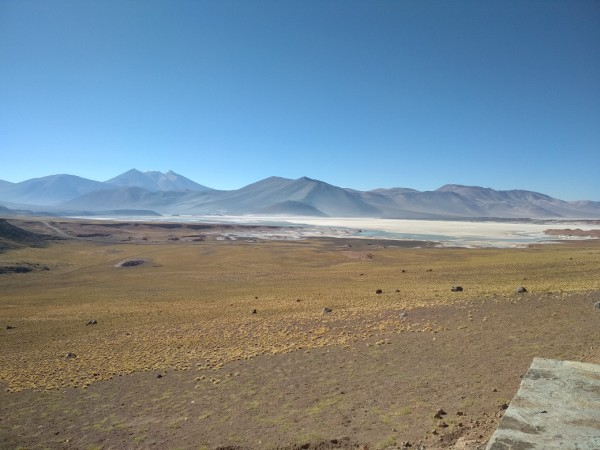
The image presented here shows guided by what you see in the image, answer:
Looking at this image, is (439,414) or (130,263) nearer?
(439,414)

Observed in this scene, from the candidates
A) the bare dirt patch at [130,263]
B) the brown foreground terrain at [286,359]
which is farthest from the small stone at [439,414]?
the bare dirt patch at [130,263]

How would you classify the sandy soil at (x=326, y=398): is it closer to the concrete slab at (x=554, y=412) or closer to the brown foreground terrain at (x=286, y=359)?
the brown foreground terrain at (x=286, y=359)

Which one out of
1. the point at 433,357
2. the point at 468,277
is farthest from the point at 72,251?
the point at 433,357

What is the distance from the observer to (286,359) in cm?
1559

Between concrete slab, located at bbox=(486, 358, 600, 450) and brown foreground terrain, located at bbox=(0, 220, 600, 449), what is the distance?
0.99 m

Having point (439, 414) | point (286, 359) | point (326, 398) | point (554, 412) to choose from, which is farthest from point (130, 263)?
point (554, 412)

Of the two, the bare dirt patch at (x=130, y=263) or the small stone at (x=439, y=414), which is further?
the bare dirt patch at (x=130, y=263)

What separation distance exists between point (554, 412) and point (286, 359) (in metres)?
10.0

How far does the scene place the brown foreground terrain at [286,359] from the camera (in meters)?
10.2

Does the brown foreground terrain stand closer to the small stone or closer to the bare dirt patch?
the small stone

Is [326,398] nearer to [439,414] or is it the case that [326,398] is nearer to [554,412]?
[439,414]

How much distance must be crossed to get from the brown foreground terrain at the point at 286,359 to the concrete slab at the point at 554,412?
988mm

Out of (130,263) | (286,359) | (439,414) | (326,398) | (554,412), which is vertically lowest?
(130,263)

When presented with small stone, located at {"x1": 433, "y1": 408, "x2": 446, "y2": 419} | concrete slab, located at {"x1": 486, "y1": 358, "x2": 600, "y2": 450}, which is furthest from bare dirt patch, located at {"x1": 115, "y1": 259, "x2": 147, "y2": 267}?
concrete slab, located at {"x1": 486, "y1": 358, "x2": 600, "y2": 450}
